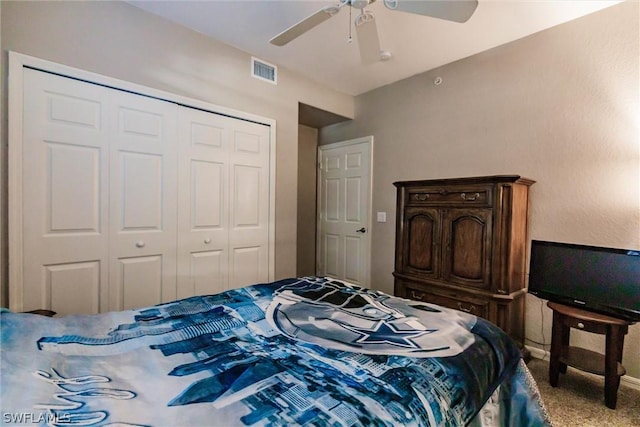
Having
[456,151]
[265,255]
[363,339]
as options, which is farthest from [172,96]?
[456,151]

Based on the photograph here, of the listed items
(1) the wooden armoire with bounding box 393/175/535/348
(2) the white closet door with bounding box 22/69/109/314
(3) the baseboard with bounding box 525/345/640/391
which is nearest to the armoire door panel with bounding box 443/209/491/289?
(1) the wooden armoire with bounding box 393/175/535/348

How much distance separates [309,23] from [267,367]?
70.9 inches

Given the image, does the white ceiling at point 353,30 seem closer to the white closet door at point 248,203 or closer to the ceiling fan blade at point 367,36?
the ceiling fan blade at point 367,36

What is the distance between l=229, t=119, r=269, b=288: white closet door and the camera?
117 inches

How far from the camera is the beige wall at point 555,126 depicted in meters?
2.17

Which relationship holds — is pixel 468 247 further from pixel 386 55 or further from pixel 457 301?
pixel 386 55

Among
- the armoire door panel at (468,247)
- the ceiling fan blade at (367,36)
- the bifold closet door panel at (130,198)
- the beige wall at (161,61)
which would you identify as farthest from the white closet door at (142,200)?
the armoire door panel at (468,247)

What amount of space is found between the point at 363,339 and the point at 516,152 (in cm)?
240

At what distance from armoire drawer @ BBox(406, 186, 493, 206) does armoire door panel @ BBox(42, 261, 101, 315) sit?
2.64 m

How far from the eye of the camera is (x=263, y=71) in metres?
3.11

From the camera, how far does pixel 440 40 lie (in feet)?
8.77

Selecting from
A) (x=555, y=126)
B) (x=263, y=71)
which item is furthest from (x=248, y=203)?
A: (x=555, y=126)

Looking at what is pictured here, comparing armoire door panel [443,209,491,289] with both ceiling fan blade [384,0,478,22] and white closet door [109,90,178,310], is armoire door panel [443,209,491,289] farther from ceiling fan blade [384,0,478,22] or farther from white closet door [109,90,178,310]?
white closet door [109,90,178,310]

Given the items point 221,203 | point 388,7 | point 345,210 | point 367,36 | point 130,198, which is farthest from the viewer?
point 345,210
